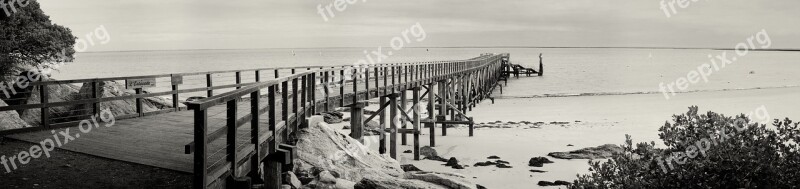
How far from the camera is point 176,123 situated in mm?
9133

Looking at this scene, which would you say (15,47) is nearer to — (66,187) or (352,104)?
(352,104)

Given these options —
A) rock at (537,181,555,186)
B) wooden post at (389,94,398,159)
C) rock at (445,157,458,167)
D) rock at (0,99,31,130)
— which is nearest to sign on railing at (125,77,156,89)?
rock at (0,99,31,130)

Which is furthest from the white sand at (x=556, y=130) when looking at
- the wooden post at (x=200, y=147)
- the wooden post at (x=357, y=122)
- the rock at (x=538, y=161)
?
the wooden post at (x=200, y=147)

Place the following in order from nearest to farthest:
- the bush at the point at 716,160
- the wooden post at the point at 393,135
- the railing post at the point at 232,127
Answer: the railing post at the point at 232,127 → the bush at the point at 716,160 → the wooden post at the point at 393,135

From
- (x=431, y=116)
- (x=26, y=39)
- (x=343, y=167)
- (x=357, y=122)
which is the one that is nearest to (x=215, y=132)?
(x=343, y=167)

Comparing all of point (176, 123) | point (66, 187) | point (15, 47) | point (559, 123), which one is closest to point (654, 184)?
point (66, 187)

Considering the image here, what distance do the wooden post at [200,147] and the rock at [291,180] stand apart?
304cm

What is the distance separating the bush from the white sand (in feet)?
17.4

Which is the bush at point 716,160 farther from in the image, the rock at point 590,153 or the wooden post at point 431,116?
the wooden post at point 431,116

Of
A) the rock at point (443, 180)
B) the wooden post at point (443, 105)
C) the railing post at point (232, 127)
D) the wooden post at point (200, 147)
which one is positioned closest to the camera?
the wooden post at point (200, 147)

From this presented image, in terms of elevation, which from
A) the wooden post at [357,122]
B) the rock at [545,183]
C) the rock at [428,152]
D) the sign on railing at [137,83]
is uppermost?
the sign on railing at [137,83]

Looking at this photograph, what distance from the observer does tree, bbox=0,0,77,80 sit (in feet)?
64.8

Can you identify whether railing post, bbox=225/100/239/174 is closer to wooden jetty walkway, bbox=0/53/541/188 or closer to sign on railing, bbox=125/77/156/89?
wooden jetty walkway, bbox=0/53/541/188

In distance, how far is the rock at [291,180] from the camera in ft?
Answer: 24.3
